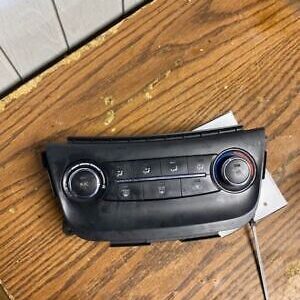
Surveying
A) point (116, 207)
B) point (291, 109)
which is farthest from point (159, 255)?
point (291, 109)

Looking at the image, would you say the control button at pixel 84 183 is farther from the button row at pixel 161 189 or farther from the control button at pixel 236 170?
the control button at pixel 236 170

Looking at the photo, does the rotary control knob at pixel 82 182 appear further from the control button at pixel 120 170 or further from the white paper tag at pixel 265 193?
the white paper tag at pixel 265 193

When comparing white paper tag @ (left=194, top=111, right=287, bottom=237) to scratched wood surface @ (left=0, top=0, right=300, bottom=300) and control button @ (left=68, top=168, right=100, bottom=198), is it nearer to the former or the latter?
scratched wood surface @ (left=0, top=0, right=300, bottom=300)

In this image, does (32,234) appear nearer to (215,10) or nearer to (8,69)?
(8,69)

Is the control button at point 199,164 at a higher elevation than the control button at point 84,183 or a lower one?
lower

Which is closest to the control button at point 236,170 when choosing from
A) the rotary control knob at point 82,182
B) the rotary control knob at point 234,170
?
the rotary control knob at point 234,170

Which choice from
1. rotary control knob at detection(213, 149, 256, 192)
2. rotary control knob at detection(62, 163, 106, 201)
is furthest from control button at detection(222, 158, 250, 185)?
rotary control knob at detection(62, 163, 106, 201)

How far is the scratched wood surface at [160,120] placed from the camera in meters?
0.63

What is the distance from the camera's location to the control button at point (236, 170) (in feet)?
1.97

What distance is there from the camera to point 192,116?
0.66 meters

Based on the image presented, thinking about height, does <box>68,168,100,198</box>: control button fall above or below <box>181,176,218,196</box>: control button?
above

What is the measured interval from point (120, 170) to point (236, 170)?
0.10m

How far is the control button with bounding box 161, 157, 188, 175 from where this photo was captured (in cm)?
60

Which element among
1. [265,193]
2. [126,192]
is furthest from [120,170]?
[265,193]
